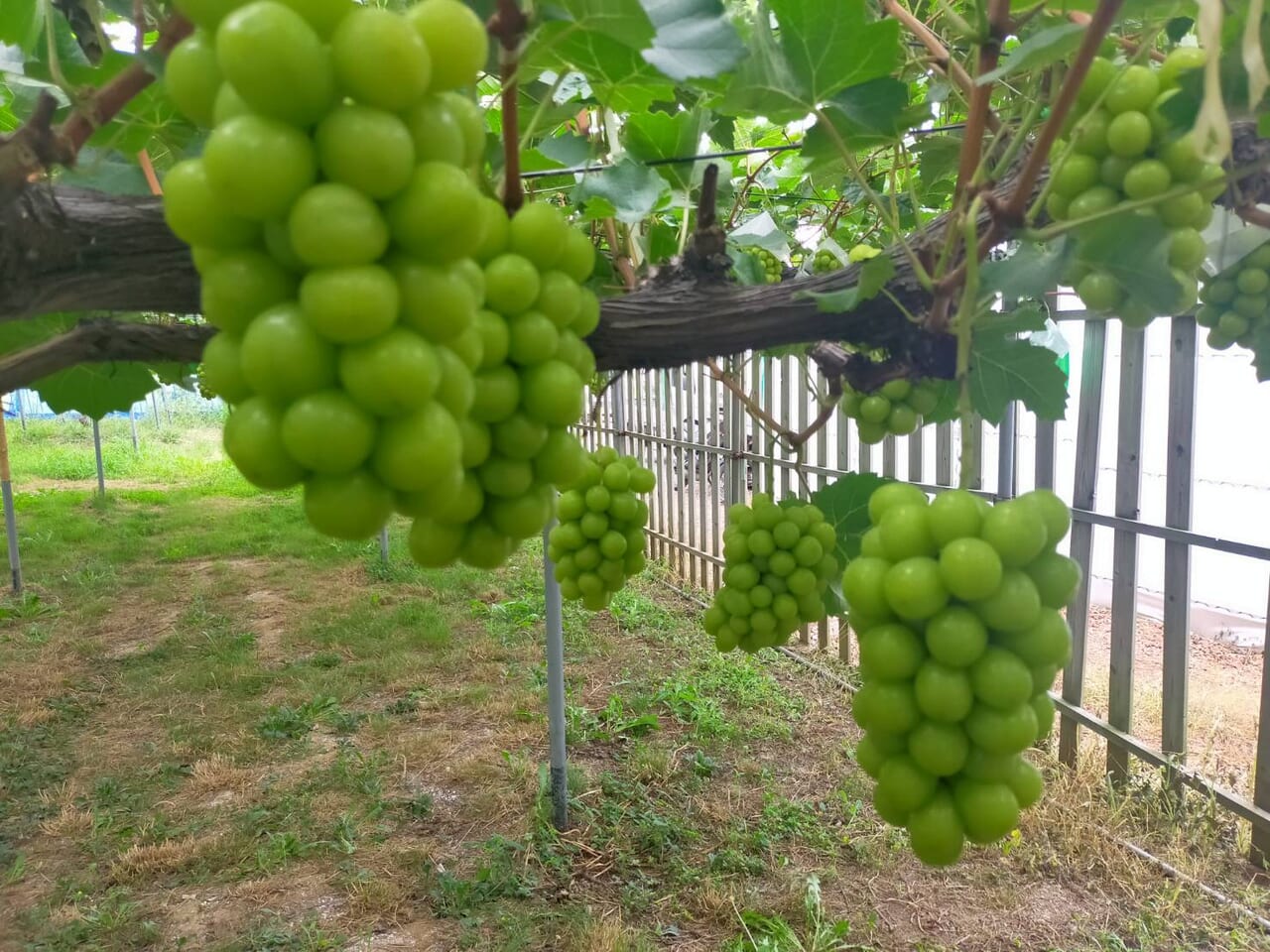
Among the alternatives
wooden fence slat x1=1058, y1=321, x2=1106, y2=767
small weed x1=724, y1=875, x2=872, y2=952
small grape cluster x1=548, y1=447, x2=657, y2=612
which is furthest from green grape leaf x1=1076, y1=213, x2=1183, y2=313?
wooden fence slat x1=1058, y1=321, x2=1106, y2=767

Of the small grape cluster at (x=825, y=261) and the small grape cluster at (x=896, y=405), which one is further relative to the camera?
the small grape cluster at (x=825, y=261)

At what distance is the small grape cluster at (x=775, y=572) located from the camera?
95 centimetres

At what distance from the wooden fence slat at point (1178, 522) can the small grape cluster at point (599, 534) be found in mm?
1940

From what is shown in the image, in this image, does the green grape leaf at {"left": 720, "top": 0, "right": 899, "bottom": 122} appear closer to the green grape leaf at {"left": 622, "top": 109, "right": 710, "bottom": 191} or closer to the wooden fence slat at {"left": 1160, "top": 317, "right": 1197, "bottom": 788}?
the green grape leaf at {"left": 622, "top": 109, "right": 710, "bottom": 191}

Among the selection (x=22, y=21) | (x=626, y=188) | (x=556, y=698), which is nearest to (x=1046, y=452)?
(x=556, y=698)

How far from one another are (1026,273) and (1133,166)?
0.11 metres

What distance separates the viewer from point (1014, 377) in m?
0.92

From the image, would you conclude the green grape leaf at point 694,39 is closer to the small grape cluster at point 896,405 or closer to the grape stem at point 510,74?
the grape stem at point 510,74

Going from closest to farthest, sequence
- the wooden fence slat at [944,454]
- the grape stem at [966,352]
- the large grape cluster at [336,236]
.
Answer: the large grape cluster at [336,236] → the grape stem at [966,352] → the wooden fence slat at [944,454]

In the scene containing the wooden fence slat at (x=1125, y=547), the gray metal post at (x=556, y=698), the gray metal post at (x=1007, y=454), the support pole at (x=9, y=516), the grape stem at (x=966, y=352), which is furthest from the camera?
the support pole at (x=9, y=516)

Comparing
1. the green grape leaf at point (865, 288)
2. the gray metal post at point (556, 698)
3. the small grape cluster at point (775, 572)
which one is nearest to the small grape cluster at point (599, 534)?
the small grape cluster at point (775, 572)

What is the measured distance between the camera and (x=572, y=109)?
978mm

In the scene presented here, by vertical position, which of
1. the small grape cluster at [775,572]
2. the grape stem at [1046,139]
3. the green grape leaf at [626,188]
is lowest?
the small grape cluster at [775,572]

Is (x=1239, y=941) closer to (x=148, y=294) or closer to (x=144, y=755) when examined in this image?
(x=148, y=294)
